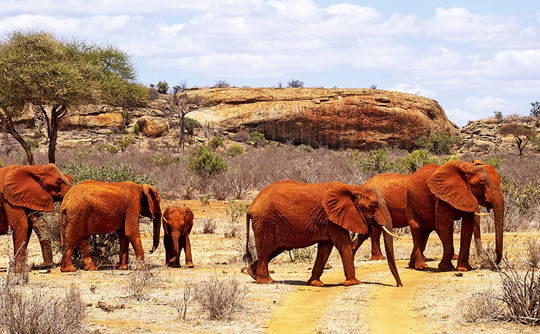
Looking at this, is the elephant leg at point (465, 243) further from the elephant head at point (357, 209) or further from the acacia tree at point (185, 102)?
the acacia tree at point (185, 102)

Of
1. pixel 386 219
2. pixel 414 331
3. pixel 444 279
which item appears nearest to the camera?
pixel 414 331

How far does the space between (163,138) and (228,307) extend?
50.6 m

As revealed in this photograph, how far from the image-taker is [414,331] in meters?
9.01

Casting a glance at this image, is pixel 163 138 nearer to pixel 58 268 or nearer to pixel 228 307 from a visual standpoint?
pixel 58 268

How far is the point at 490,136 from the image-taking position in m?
69.1

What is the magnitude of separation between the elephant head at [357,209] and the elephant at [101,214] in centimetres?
401

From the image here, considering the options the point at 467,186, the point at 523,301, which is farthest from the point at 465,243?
the point at 523,301

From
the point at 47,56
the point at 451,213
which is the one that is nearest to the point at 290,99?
the point at 47,56

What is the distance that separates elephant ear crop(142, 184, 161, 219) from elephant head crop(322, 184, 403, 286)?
4.00 meters

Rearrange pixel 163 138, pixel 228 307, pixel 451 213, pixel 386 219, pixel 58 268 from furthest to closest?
1. pixel 163 138
2. pixel 58 268
3. pixel 451 213
4. pixel 386 219
5. pixel 228 307

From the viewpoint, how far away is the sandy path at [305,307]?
9258 mm

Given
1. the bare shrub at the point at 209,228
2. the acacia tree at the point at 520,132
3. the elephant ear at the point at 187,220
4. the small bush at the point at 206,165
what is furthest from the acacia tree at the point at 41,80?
the acacia tree at the point at 520,132

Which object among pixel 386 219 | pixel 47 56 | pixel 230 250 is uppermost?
pixel 47 56

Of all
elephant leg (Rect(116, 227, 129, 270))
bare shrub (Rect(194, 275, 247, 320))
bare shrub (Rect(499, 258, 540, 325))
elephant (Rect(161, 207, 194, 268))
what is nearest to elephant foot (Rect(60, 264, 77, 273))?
elephant leg (Rect(116, 227, 129, 270))
